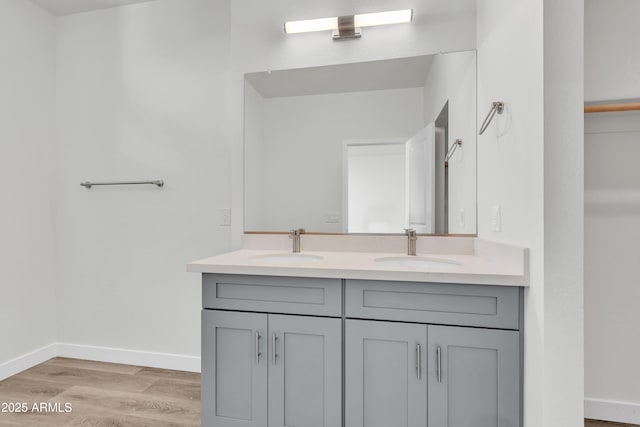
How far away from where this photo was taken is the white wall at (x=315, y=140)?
74.5 inches

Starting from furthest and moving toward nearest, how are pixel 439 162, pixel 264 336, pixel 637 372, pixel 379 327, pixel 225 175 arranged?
pixel 225 175 → pixel 439 162 → pixel 637 372 → pixel 264 336 → pixel 379 327

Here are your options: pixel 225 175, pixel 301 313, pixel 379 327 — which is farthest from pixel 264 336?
pixel 225 175

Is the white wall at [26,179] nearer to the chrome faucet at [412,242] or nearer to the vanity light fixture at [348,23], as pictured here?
the vanity light fixture at [348,23]

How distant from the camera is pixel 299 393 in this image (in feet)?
4.59

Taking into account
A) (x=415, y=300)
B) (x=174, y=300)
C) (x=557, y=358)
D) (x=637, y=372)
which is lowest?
(x=637, y=372)

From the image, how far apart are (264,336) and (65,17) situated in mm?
2807

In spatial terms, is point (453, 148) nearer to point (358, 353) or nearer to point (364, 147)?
point (364, 147)

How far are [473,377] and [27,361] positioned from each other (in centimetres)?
284

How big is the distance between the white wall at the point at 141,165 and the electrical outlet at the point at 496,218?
5.22 feet

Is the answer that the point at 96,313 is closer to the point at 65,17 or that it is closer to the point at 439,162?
the point at 65,17

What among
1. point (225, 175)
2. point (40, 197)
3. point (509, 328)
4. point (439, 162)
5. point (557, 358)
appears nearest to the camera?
point (557, 358)

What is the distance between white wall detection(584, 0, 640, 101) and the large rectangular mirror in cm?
53

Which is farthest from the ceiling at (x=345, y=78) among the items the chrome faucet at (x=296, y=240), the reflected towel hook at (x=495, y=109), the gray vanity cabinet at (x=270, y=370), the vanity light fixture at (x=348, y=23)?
the gray vanity cabinet at (x=270, y=370)

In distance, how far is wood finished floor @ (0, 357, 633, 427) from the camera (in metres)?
1.74
